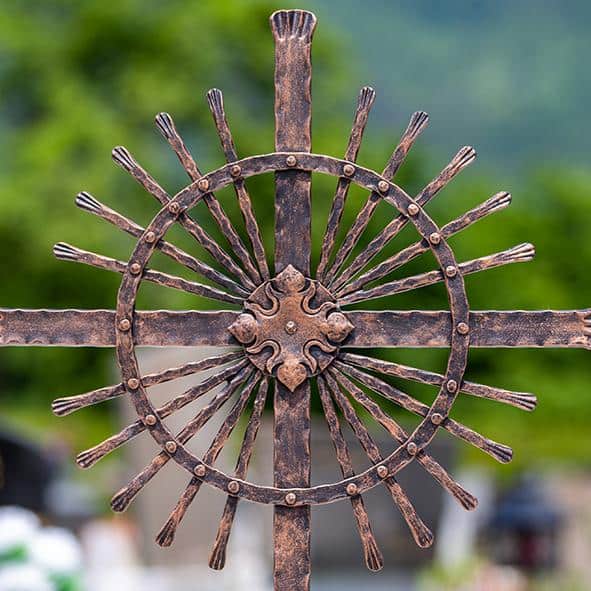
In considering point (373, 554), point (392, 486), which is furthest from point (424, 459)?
point (373, 554)

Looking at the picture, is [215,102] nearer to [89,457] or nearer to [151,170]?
[89,457]

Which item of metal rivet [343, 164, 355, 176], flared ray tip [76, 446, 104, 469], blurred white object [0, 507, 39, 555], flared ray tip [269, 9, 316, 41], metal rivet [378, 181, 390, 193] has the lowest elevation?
blurred white object [0, 507, 39, 555]

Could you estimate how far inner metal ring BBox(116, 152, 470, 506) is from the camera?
1827 millimetres

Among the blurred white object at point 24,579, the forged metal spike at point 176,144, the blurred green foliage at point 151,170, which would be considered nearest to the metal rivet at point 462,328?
the forged metal spike at point 176,144

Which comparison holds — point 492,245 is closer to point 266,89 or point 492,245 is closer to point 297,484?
point 266,89

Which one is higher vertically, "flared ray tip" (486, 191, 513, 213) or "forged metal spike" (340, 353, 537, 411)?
"flared ray tip" (486, 191, 513, 213)

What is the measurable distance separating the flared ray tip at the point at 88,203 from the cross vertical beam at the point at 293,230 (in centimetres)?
28

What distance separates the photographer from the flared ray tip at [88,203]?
1.86m

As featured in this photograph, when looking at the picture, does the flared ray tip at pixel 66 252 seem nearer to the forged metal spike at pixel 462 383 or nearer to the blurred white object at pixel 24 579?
the forged metal spike at pixel 462 383

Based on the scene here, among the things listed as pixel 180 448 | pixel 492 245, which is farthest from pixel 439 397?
pixel 492 245

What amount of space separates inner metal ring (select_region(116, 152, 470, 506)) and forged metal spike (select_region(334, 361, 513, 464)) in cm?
2

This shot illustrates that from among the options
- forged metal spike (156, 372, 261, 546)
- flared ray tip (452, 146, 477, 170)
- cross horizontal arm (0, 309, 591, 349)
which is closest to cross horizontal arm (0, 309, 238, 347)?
cross horizontal arm (0, 309, 591, 349)

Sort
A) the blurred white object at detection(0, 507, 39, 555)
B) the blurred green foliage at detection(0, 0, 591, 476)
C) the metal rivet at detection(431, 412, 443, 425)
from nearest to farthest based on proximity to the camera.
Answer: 1. the metal rivet at detection(431, 412, 443, 425)
2. the blurred white object at detection(0, 507, 39, 555)
3. the blurred green foliage at detection(0, 0, 591, 476)

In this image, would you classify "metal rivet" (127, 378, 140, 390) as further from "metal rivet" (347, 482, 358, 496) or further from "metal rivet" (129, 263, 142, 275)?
"metal rivet" (347, 482, 358, 496)
